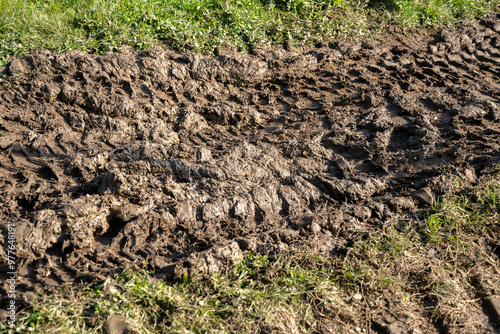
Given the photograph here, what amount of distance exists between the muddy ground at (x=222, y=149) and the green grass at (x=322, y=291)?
0.48ft

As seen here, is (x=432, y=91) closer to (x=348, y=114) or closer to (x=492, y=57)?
(x=348, y=114)

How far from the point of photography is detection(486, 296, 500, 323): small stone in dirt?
266 centimetres

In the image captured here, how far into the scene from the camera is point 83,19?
481 centimetres

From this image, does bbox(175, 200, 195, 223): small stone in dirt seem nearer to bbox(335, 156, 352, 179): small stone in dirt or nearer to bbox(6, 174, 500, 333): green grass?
bbox(6, 174, 500, 333): green grass

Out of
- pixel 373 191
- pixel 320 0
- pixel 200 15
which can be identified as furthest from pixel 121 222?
pixel 320 0

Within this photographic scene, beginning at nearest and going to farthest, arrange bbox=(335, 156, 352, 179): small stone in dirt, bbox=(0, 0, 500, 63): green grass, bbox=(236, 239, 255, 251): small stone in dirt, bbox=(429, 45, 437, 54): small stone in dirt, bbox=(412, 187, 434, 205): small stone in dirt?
1. bbox=(236, 239, 255, 251): small stone in dirt
2. bbox=(412, 187, 434, 205): small stone in dirt
3. bbox=(335, 156, 352, 179): small stone in dirt
4. bbox=(0, 0, 500, 63): green grass
5. bbox=(429, 45, 437, 54): small stone in dirt

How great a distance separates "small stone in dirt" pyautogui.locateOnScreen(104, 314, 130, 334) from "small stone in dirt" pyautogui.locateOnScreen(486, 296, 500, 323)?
98.9 inches

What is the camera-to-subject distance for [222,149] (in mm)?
3842

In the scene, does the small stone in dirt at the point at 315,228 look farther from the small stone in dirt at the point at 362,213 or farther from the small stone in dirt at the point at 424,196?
the small stone in dirt at the point at 424,196

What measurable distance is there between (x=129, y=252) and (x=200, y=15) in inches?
149

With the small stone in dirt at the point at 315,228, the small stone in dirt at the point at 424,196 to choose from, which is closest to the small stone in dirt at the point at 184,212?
the small stone in dirt at the point at 315,228

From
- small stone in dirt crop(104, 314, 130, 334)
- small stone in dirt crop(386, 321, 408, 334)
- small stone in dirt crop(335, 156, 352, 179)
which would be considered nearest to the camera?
small stone in dirt crop(104, 314, 130, 334)

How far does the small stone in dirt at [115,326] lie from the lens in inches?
90.4

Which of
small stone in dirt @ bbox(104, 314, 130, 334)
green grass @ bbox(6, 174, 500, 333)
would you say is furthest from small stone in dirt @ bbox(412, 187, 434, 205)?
small stone in dirt @ bbox(104, 314, 130, 334)
